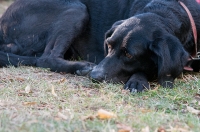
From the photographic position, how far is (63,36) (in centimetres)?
510

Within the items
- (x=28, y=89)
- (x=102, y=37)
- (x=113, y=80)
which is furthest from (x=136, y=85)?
(x=102, y=37)

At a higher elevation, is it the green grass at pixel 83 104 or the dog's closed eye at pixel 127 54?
the dog's closed eye at pixel 127 54

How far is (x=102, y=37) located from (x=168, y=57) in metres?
1.62

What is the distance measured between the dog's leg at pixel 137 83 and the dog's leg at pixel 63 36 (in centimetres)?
97

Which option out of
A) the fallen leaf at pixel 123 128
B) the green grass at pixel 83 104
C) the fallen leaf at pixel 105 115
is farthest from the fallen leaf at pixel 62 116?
the fallen leaf at pixel 123 128

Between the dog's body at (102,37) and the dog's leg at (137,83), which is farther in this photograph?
the dog's body at (102,37)

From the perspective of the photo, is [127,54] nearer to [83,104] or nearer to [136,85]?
[136,85]

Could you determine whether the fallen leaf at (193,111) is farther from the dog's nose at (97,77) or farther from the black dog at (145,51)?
the dog's nose at (97,77)

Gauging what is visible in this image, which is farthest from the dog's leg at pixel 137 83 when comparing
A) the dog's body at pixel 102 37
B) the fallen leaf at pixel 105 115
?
the fallen leaf at pixel 105 115

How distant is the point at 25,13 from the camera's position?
5387 millimetres

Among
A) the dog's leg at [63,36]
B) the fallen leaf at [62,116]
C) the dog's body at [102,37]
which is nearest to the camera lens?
the fallen leaf at [62,116]

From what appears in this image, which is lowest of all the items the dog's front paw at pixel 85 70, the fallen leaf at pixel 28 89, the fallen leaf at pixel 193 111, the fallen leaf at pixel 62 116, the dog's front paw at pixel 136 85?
the dog's front paw at pixel 85 70

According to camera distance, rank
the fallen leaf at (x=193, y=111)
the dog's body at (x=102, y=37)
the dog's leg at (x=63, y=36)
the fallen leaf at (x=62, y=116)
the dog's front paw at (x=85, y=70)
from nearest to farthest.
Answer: the fallen leaf at (x=62, y=116), the fallen leaf at (x=193, y=111), the dog's body at (x=102, y=37), the dog's front paw at (x=85, y=70), the dog's leg at (x=63, y=36)

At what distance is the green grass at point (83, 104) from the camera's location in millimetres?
2764
